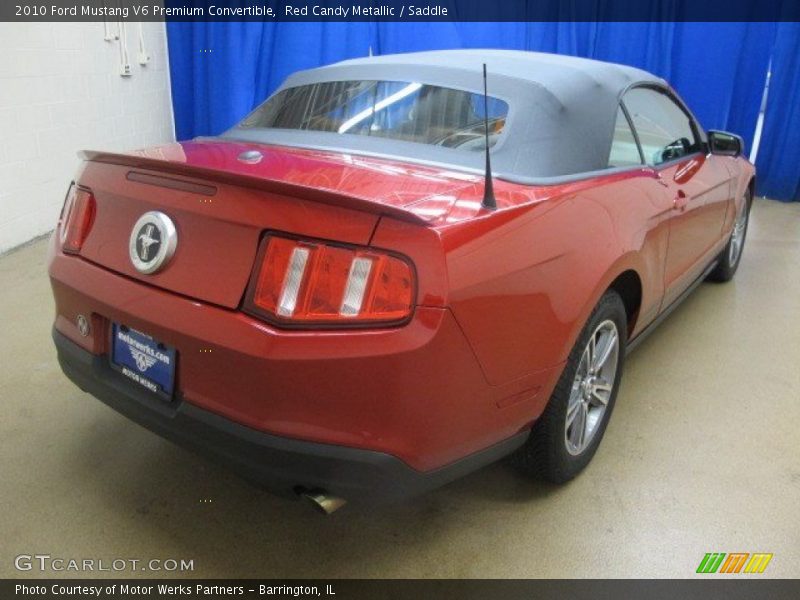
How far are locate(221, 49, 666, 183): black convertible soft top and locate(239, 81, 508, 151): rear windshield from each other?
0.04m

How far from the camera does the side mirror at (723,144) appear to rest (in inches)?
106

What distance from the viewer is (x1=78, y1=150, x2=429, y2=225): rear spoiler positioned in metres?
1.15

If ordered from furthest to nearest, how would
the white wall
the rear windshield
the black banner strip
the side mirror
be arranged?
the black banner strip < the white wall < the side mirror < the rear windshield

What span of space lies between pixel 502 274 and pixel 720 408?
4.69 feet

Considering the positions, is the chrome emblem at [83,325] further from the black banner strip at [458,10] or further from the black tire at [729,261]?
the black banner strip at [458,10]

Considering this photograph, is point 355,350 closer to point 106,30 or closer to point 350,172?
point 350,172

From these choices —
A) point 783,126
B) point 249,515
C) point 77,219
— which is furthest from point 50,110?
point 783,126

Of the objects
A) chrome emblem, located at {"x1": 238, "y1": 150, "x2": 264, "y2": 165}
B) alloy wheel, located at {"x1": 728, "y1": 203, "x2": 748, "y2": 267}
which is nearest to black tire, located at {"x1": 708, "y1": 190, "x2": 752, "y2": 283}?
alloy wheel, located at {"x1": 728, "y1": 203, "x2": 748, "y2": 267}

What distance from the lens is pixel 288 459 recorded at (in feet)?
3.92

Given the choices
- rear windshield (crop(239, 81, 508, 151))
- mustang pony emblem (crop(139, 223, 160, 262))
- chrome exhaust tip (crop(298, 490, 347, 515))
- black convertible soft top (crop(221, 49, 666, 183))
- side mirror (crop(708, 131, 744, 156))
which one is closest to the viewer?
chrome exhaust tip (crop(298, 490, 347, 515))

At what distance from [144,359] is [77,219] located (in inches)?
18.7

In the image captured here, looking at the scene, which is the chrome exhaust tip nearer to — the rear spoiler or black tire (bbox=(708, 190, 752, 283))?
the rear spoiler

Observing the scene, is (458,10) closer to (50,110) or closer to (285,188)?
(50,110)

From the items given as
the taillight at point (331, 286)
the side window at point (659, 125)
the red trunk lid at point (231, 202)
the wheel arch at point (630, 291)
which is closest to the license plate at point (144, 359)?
the red trunk lid at point (231, 202)
